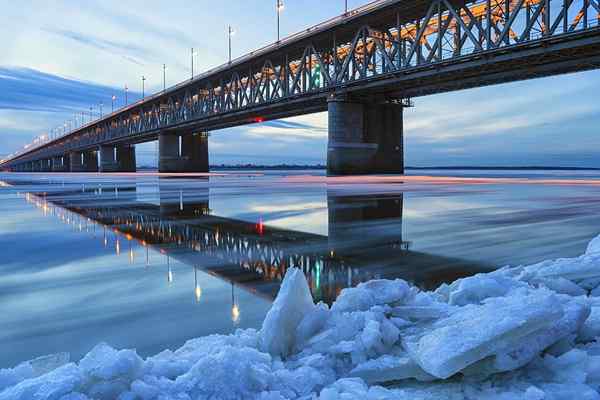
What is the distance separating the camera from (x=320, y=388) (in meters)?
2.42

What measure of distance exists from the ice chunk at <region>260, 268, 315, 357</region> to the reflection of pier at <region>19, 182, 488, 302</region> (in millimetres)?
1261

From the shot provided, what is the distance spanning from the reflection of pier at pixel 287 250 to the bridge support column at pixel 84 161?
465 feet

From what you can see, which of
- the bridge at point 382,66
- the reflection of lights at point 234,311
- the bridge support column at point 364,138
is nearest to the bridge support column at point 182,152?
the bridge at point 382,66

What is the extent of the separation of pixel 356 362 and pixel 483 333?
79cm

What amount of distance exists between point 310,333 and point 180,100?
80.2 metres

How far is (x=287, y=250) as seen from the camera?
669 centimetres

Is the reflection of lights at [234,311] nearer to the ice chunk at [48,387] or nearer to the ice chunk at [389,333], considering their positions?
the ice chunk at [389,333]

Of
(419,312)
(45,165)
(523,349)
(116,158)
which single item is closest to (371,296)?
(419,312)

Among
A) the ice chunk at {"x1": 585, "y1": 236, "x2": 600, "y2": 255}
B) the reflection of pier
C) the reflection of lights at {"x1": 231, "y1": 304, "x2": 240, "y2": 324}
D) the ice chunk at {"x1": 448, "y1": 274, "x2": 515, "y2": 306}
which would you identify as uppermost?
the ice chunk at {"x1": 585, "y1": 236, "x2": 600, "y2": 255}

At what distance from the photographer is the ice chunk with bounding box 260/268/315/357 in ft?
9.14

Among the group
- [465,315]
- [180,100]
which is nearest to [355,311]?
[465,315]

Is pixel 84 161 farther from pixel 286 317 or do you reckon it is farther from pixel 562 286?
pixel 562 286

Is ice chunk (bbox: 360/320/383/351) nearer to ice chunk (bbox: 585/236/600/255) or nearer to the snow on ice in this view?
the snow on ice

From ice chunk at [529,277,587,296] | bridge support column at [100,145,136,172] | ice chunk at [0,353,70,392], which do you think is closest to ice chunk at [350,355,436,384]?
ice chunk at [0,353,70,392]
